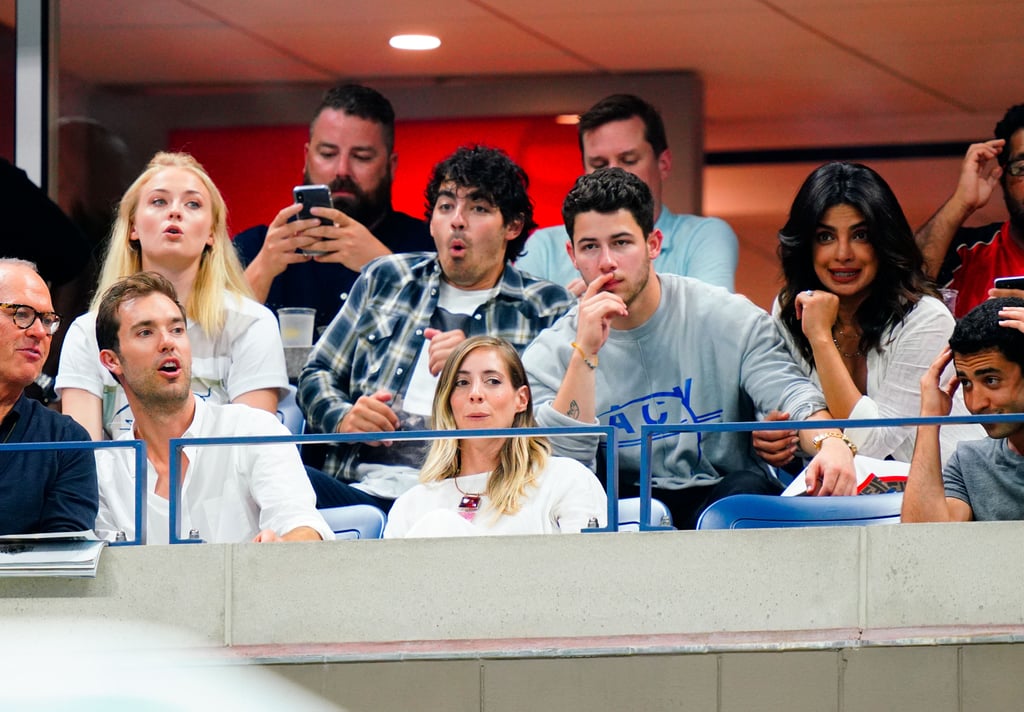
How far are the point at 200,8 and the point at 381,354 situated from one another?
7.62 ft

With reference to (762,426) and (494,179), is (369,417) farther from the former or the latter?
(762,426)

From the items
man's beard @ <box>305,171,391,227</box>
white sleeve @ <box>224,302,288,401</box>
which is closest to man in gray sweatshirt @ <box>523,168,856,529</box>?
white sleeve @ <box>224,302,288,401</box>

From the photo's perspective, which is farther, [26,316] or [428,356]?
[428,356]

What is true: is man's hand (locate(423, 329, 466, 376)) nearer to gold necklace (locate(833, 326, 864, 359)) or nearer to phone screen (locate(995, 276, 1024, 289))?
gold necklace (locate(833, 326, 864, 359))

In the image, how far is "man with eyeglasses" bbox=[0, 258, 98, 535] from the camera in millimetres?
6070

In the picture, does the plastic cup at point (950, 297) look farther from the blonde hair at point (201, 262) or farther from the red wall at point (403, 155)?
the blonde hair at point (201, 262)

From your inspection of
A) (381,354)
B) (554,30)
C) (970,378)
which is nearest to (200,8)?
(554,30)

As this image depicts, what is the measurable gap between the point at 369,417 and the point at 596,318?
940 mm

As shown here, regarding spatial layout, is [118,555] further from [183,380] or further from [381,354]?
[381,354]

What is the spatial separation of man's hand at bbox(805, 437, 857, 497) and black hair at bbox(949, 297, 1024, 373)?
51cm

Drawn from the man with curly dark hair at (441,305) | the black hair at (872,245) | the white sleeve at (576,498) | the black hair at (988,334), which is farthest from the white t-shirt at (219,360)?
the black hair at (988,334)

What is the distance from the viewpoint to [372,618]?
617 cm

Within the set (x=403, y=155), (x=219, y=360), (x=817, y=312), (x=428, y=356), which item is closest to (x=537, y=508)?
(x=428, y=356)

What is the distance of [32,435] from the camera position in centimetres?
625
